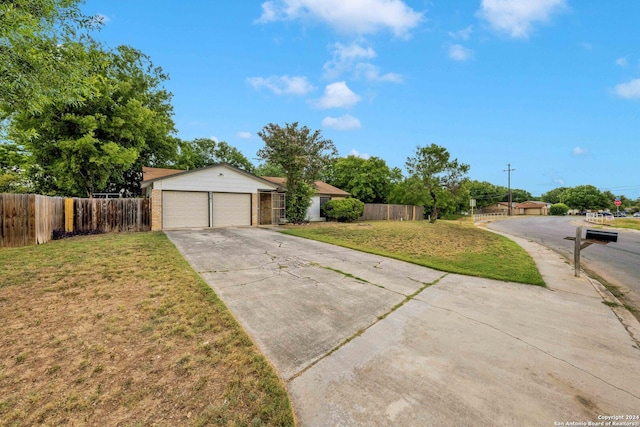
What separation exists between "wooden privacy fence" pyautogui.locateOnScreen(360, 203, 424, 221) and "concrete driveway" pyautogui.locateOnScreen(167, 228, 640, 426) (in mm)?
17938

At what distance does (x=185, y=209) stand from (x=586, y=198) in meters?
90.7

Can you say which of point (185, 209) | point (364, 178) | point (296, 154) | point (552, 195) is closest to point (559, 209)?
point (552, 195)

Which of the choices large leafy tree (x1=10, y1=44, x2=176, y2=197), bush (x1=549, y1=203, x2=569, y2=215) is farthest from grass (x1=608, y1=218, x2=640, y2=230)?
bush (x1=549, y1=203, x2=569, y2=215)

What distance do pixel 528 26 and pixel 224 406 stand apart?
1673 centimetres

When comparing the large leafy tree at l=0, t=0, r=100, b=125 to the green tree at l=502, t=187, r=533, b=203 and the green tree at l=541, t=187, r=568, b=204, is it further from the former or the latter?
the green tree at l=541, t=187, r=568, b=204

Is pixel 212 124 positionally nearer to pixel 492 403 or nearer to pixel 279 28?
pixel 279 28

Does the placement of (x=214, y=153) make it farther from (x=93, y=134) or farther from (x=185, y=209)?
(x=185, y=209)

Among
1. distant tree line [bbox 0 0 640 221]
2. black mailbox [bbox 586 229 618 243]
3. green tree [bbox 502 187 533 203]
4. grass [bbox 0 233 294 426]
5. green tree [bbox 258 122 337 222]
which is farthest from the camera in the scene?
green tree [bbox 502 187 533 203]

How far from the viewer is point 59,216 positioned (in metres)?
10.3

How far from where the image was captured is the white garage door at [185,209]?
1323 centimetres

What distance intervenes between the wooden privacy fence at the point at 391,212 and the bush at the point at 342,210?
119 inches

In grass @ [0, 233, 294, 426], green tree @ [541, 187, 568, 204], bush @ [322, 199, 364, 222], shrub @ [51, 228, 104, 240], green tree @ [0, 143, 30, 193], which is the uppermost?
green tree @ [541, 187, 568, 204]

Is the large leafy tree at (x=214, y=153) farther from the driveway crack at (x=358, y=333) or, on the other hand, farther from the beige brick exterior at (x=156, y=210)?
the driveway crack at (x=358, y=333)

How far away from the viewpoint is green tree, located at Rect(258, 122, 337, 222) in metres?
15.4
